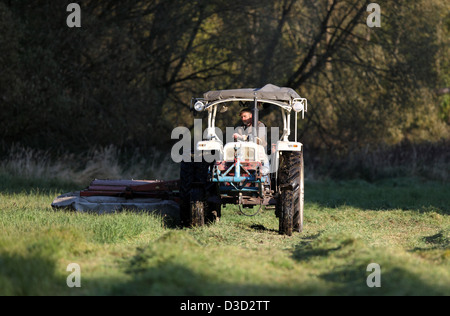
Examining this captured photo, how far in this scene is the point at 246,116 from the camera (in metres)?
12.0

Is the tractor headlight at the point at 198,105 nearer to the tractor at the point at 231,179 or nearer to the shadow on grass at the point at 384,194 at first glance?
the tractor at the point at 231,179

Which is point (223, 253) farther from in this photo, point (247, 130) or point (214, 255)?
point (247, 130)

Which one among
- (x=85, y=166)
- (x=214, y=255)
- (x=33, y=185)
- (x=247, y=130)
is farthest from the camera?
(x=85, y=166)

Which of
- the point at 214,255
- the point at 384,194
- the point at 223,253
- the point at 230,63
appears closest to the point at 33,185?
the point at 384,194

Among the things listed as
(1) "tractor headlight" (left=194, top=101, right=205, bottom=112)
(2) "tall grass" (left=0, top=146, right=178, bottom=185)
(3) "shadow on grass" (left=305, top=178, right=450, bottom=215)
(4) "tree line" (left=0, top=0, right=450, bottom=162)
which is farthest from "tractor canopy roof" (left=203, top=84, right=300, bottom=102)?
(4) "tree line" (left=0, top=0, right=450, bottom=162)

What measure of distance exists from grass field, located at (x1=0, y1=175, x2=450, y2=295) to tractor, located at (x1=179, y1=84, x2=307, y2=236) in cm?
43

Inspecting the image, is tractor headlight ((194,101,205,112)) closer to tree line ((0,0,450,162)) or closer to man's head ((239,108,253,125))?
→ man's head ((239,108,253,125))

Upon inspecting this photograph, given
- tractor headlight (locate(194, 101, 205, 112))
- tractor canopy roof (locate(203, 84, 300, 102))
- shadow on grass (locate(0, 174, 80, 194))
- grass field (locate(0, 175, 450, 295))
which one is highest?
tractor canopy roof (locate(203, 84, 300, 102))

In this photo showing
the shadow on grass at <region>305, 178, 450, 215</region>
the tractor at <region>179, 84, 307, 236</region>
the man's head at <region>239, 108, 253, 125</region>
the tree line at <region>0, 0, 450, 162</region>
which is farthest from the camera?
the tree line at <region>0, 0, 450, 162</region>

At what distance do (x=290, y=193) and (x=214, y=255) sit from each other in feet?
11.0

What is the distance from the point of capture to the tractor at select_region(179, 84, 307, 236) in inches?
432

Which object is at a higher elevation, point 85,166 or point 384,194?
point 85,166

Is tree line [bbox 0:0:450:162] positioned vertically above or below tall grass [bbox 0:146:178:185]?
above
